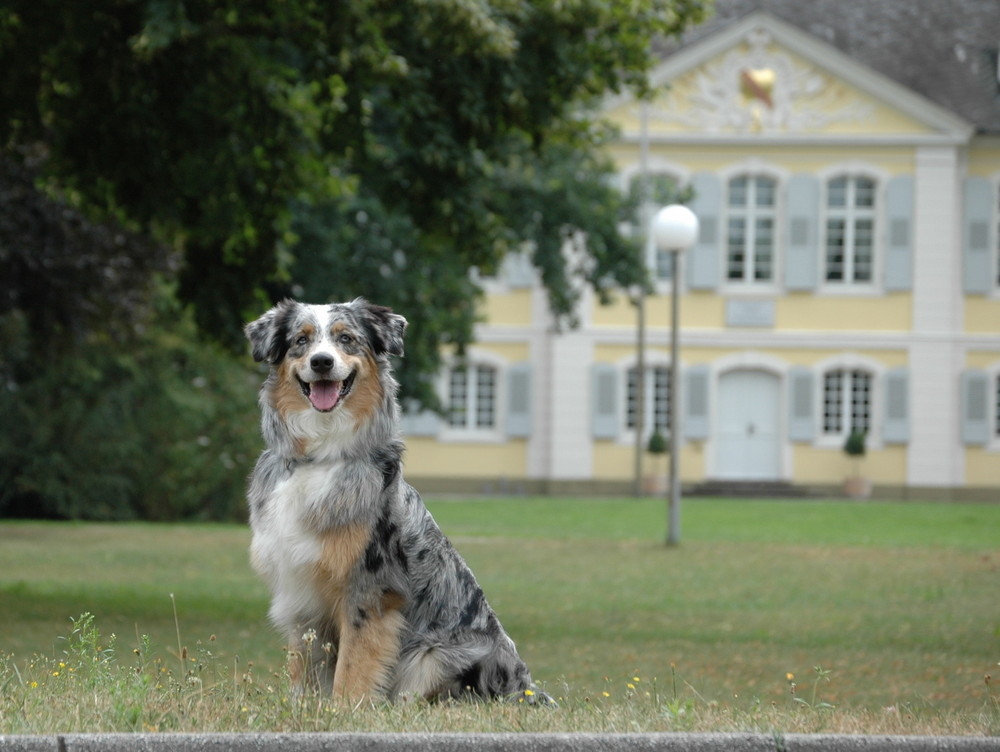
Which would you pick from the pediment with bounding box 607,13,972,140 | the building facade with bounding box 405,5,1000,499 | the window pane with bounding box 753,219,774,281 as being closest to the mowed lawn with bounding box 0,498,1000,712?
the building facade with bounding box 405,5,1000,499

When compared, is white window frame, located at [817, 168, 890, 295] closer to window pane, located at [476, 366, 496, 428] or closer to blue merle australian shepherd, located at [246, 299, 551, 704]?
window pane, located at [476, 366, 496, 428]

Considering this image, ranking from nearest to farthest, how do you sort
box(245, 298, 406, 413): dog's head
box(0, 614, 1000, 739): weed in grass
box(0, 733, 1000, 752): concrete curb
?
box(0, 733, 1000, 752): concrete curb < box(0, 614, 1000, 739): weed in grass < box(245, 298, 406, 413): dog's head

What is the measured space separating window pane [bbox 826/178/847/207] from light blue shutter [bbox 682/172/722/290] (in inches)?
115

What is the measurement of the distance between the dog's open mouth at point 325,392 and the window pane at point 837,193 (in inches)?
1451

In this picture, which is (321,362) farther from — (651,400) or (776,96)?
(776,96)

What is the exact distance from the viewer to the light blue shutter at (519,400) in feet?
138

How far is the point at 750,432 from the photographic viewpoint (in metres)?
42.0

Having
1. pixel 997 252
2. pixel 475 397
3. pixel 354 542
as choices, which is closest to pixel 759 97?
pixel 997 252

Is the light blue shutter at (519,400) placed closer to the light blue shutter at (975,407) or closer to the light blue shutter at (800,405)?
the light blue shutter at (800,405)

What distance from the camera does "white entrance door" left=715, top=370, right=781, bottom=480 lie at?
42.1 meters

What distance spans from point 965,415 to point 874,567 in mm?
23740

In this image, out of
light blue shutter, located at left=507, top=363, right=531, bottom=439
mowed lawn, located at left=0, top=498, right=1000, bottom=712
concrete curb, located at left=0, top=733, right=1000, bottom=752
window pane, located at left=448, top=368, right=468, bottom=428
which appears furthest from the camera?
window pane, located at left=448, top=368, right=468, bottom=428

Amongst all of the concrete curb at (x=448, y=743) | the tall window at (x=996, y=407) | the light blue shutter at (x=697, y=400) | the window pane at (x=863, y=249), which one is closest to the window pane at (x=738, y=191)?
the window pane at (x=863, y=249)

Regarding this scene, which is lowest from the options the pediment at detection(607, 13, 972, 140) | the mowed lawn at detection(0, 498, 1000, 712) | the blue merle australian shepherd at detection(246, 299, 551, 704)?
the mowed lawn at detection(0, 498, 1000, 712)
